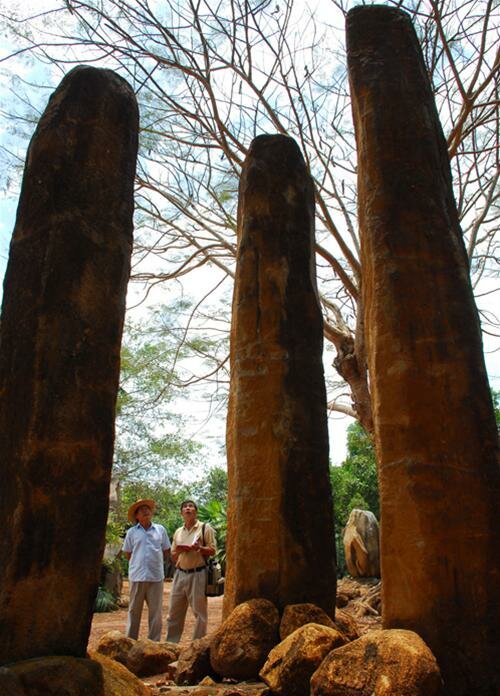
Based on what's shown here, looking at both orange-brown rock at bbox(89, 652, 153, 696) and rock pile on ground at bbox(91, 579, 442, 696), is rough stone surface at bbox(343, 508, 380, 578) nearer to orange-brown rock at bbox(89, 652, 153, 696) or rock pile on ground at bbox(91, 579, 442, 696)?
rock pile on ground at bbox(91, 579, 442, 696)

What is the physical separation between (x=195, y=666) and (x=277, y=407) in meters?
1.77

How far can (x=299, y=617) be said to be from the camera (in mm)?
3988

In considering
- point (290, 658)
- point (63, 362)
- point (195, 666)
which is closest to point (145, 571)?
point (195, 666)

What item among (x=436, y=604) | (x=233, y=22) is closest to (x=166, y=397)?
(x=233, y=22)

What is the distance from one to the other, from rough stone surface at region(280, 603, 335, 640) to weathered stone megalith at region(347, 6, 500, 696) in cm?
74

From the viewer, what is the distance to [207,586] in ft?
20.4

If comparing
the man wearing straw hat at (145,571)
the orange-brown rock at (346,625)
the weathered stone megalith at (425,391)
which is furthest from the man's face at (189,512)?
the weathered stone megalith at (425,391)

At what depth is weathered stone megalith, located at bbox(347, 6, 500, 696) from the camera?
321 cm

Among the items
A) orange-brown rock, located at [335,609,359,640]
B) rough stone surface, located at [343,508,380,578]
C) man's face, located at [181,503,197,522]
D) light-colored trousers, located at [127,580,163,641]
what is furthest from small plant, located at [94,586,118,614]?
orange-brown rock, located at [335,609,359,640]

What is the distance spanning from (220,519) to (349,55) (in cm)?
2172

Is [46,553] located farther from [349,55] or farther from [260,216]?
[349,55]

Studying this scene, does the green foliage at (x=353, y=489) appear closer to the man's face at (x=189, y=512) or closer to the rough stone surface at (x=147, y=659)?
the man's face at (x=189, y=512)

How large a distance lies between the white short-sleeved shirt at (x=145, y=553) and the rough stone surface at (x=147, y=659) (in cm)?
172

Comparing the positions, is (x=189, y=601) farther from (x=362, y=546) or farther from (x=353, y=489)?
(x=353, y=489)
